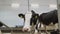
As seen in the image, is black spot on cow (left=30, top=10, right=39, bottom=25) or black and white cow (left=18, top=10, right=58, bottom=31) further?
black spot on cow (left=30, top=10, right=39, bottom=25)

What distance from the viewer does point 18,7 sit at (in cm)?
562

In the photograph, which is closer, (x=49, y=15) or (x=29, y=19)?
(x=49, y=15)

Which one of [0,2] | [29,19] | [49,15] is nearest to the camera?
[49,15]

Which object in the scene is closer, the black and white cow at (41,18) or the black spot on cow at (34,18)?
the black and white cow at (41,18)

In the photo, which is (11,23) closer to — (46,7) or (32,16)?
(46,7)

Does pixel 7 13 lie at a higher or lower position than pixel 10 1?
lower

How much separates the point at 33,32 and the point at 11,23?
231 cm

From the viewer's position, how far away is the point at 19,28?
448cm

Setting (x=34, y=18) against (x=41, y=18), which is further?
(x=34, y=18)

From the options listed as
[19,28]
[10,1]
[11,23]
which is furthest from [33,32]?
[10,1]

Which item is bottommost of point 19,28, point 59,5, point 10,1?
point 19,28

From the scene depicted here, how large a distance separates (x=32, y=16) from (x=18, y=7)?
2586 mm

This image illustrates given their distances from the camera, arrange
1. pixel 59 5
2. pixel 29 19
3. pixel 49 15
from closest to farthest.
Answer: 1. pixel 59 5
2. pixel 49 15
3. pixel 29 19

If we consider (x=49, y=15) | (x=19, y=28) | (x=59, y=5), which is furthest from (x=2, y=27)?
(x=59, y=5)
